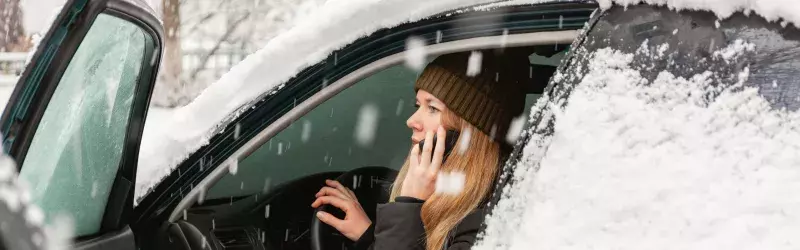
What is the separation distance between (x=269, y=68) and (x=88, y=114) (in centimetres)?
51

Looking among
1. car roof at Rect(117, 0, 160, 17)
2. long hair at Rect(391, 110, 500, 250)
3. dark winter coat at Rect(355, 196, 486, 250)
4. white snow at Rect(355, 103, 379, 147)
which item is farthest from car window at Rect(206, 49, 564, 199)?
car roof at Rect(117, 0, 160, 17)

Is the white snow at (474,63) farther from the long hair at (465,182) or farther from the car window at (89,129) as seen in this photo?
the car window at (89,129)

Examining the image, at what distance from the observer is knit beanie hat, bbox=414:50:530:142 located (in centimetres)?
205

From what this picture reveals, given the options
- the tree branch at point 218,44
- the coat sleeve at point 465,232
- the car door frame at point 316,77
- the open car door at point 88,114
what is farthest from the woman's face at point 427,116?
the tree branch at point 218,44

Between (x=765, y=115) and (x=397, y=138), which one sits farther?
(x=397, y=138)

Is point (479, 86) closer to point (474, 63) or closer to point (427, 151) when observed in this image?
point (474, 63)

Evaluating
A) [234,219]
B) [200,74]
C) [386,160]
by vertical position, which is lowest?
[234,219]

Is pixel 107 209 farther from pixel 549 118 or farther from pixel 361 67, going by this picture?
pixel 549 118

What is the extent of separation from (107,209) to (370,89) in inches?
32.6

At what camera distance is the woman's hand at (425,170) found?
2.02 m

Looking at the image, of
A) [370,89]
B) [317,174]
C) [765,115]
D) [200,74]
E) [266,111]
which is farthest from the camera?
[200,74]

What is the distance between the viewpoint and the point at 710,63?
1179 millimetres

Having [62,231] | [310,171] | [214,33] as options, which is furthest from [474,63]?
[214,33]

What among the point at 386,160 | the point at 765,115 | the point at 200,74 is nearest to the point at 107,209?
the point at 386,160
